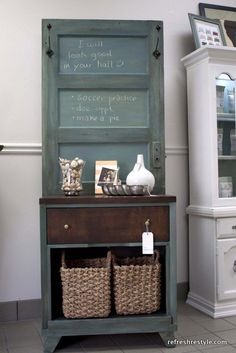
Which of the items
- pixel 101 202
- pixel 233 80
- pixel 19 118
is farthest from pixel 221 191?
pixel 19 118

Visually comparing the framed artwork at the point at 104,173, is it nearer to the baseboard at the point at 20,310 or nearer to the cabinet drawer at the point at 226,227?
the cabinet drawer at the point at 226,227

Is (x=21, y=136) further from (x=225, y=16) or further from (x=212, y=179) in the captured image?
(x=225, y=16)

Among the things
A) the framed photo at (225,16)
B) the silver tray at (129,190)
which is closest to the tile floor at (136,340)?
the silver tray at (129,190)

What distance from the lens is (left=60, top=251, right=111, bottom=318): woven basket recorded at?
2.00 m

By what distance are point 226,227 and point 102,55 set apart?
4.44 ft

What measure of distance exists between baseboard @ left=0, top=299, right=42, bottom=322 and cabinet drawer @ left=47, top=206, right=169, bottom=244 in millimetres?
791

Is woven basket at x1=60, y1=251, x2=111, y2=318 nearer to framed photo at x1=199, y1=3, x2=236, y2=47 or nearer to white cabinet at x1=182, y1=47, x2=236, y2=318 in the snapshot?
white cabinet at x1=182, y1=47, x2=236, y2=318

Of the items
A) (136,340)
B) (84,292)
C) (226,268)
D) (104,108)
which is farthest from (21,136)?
(226,268)

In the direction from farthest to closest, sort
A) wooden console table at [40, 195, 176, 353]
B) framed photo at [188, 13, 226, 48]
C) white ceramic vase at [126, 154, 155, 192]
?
framed photo at [188, 13, 226, 48] < white ceramic vase at [126, 154, 155, 192] < wooden console table at [40, 195, 176, 353]

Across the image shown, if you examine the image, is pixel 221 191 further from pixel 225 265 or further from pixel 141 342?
pixel 141 342

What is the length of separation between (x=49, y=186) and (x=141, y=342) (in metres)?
Result: 1.04

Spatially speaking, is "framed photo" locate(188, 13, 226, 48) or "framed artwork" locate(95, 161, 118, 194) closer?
"framed artwork" locate(95, 161, 118, 194)

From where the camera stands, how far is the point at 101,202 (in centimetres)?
198

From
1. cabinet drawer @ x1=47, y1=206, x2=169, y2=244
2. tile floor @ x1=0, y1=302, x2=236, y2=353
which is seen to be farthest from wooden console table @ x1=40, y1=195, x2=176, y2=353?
tile floor @ x1=0, y1=302, x2=236, y2=353
